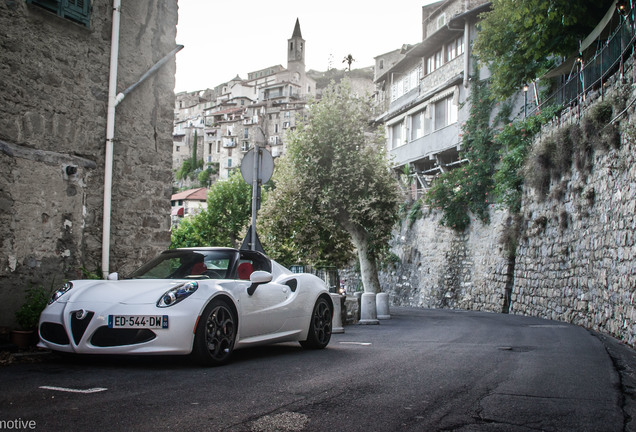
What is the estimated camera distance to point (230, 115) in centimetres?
12688

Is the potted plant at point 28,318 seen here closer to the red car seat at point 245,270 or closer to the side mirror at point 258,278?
the red car seat at point 245,270

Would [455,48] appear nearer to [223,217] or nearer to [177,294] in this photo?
[177,294]

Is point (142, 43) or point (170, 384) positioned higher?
point (142, 43)

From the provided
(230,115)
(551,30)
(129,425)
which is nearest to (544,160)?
(551,30)

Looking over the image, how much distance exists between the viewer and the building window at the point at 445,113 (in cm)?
3103

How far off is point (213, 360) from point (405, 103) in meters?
32.2

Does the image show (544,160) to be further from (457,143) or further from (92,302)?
(92,302)

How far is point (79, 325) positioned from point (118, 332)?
440 mm

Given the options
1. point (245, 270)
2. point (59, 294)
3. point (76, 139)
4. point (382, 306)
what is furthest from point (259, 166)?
point (382, 306)

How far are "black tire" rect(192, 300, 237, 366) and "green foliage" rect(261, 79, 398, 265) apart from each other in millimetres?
16596

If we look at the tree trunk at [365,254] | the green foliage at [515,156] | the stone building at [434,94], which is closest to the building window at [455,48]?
the stone building at [434,94]

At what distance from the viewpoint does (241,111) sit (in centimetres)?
12688

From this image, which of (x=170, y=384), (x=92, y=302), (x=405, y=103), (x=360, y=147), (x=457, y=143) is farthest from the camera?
(x=405, y=103)

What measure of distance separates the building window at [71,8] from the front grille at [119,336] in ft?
18.8
